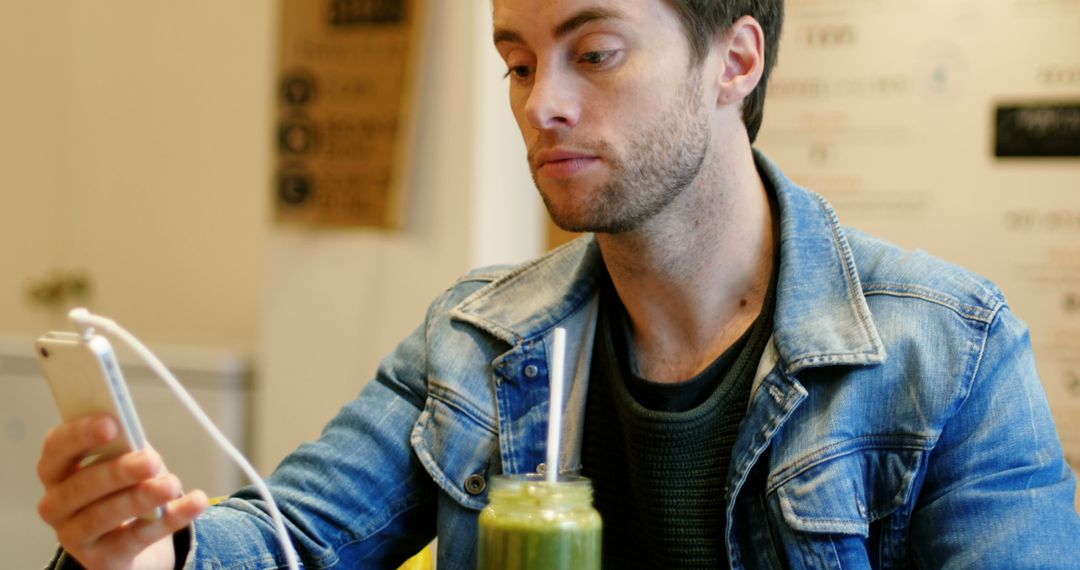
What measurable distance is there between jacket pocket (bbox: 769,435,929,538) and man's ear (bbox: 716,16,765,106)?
455 mm

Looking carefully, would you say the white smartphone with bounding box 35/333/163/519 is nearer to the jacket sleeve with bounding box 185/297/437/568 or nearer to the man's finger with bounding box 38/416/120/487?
the man's finger with bounding box 38/416/120/487

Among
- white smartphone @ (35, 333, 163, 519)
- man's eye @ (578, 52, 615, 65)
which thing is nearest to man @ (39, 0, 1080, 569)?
man's eye @ (578, 52, 615, 65)

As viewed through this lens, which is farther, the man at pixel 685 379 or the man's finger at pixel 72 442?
the man at pixel 685 379

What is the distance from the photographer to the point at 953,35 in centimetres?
273

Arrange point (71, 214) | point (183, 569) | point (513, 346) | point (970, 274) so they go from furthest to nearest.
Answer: point (71, 214) → point (513, 346) → point (970, 274) → point (183, 569)

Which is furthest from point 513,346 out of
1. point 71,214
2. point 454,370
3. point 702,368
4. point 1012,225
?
point 71,214

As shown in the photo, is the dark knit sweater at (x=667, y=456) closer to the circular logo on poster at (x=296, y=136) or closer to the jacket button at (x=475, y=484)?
the jacket button at (x=475, y=484)

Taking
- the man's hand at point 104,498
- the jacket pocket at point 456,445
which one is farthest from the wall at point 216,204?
the man's hand at point 104,498

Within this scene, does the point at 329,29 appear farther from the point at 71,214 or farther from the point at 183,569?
the point at 183,569

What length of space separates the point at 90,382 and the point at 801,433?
678 millimetres

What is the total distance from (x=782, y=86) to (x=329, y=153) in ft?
3.60

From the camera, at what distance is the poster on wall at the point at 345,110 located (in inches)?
114

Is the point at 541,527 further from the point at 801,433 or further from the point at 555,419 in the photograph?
the point at 801,433

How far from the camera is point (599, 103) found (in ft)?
4.33
